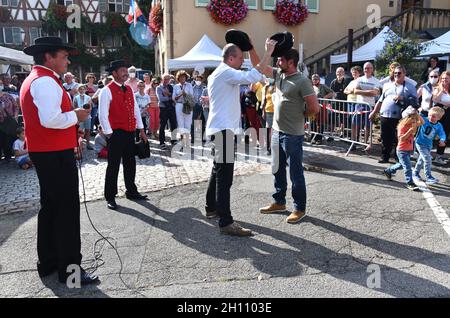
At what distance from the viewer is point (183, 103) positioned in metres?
10.0

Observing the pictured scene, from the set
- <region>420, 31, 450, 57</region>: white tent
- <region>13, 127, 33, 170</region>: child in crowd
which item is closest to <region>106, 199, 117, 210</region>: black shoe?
<region>13, 127, 33, 170</region>: child in crowd

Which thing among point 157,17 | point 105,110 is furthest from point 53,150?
point 157,17

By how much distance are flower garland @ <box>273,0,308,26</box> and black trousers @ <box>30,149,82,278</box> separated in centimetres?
1613

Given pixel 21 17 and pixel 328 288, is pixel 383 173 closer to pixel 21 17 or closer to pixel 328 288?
pixel 328 288

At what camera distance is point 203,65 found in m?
14.3

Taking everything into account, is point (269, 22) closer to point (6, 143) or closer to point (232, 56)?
point (6, 143)

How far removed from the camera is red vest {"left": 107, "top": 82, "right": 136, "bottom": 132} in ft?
17.9

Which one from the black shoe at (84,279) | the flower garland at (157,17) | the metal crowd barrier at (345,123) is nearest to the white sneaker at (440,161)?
the metal crowd barrier at (345,123)

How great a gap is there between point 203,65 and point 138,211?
32.2ft

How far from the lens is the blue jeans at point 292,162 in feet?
15.3

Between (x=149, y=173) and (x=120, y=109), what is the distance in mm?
2187

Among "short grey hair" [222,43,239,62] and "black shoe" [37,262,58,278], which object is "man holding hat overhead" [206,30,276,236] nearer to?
"short grey hair" [222,43,239,62]
